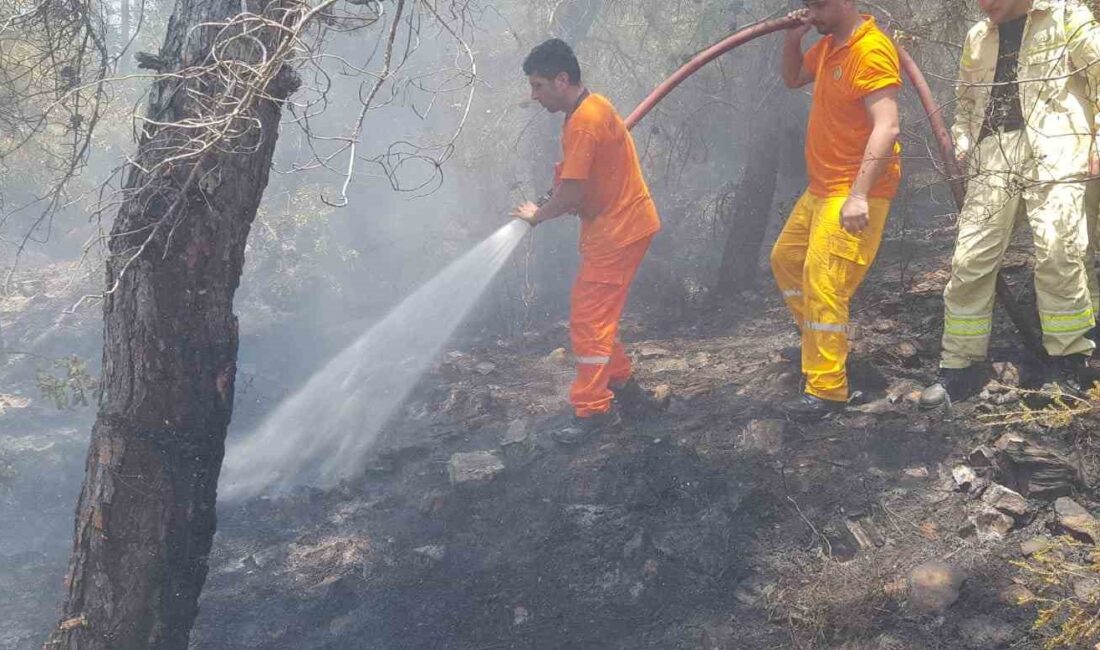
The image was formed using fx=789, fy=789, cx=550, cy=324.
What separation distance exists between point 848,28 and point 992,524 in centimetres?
220

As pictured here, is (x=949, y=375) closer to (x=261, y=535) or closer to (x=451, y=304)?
(x=261, y=535)

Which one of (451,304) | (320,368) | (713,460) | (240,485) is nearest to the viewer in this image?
(713,460)

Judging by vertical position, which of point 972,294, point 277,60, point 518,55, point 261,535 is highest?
point 518,55

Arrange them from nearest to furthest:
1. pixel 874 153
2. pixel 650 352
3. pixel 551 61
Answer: pixel 874 153 < pixel 551 61 < pixel 650 352

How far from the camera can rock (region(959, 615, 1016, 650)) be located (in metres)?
2.49

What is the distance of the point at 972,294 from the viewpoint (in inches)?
141

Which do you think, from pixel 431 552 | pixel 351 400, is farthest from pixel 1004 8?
pixel 351 400

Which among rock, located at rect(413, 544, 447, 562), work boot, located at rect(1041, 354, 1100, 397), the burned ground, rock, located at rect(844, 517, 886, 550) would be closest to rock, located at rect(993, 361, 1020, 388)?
the burned ground

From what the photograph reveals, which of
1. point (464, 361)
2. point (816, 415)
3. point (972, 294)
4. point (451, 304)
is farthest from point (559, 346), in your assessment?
point (972, 294)

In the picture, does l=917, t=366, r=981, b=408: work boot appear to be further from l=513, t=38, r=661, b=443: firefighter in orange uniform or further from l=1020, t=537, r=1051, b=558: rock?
l=513, t=38, r=661, b=443: firefighter in orange uniform

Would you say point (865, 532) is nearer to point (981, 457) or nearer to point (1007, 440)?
point (981, 457)

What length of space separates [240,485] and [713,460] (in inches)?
128

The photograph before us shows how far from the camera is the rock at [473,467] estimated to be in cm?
432

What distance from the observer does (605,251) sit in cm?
445
